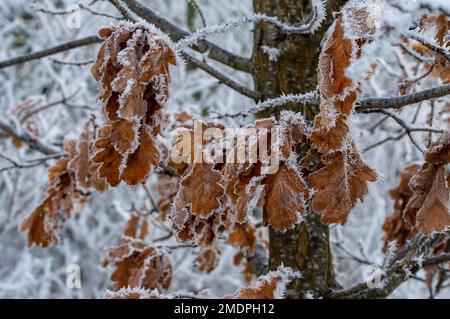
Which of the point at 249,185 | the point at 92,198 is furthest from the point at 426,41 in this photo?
the point at 92,198

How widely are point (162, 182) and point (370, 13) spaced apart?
1.74 meters

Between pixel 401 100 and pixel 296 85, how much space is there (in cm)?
47

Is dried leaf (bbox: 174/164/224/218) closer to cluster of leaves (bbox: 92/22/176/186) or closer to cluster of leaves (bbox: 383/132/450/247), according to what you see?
cluster of leaves (bbox: 92/22/176/186)

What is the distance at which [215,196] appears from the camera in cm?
125

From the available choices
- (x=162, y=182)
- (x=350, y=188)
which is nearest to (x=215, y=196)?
(x=350, y=188)

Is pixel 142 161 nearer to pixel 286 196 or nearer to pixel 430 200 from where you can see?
pixel 286 196

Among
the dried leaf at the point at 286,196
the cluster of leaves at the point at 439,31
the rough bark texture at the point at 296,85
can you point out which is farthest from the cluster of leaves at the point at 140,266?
the cluster of leaves at the point at 439,31

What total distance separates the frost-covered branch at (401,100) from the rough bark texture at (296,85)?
36 centimetres

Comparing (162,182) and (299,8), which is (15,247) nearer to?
(162,182)

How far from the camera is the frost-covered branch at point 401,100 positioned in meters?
1.32

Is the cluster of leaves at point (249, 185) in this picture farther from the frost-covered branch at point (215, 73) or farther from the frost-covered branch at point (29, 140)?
the frost-covered branch at point (29, 140)

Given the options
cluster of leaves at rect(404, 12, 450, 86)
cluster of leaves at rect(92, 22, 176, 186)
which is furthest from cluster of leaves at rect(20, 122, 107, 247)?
cluster of leaves at rect(404, 12, 450, 86)

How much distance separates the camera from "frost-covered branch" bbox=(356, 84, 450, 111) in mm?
1319

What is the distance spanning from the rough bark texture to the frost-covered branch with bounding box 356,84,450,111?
1.19 ft
